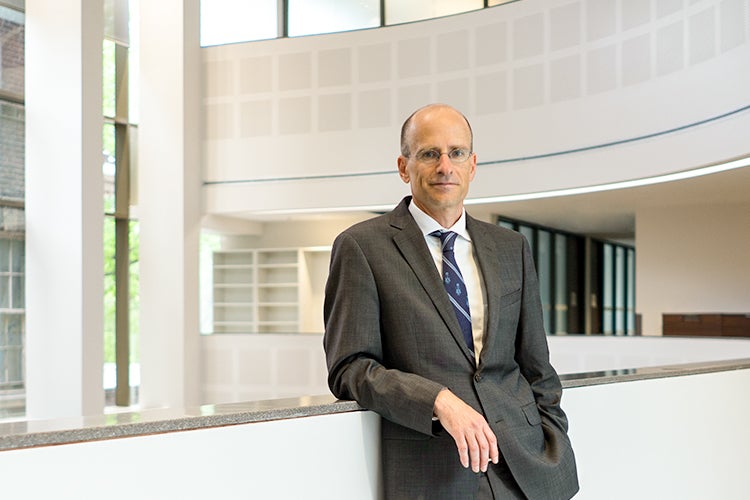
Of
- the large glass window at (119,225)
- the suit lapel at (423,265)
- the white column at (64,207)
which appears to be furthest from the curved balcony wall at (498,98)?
the suit lapel at (423,265)

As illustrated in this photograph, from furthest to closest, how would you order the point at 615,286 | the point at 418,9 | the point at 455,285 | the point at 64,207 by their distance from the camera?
1. the point at 615,286
2. the point at 418,9
3. the point at 64,207
4. the point at 455,285

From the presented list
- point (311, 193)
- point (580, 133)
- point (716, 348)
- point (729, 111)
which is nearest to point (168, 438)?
point (729, 111)

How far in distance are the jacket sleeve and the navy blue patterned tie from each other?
0.19 m

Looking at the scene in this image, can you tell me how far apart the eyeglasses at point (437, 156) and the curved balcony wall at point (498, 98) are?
29.5ft

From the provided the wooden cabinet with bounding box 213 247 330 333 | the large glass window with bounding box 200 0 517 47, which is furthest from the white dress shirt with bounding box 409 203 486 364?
the wooden cabinet with bounding box 213 247 330 333

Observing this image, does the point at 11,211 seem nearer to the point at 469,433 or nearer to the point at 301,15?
the point at 301,15

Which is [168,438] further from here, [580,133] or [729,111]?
[580,133]

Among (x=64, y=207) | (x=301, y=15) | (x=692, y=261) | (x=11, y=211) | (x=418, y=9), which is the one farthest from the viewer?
(x=301, y=15)

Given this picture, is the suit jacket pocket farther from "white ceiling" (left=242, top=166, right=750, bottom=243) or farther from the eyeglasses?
"white ceiling" (left=242, top=166, right=750, bottom=243)

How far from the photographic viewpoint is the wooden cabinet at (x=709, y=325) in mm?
13461

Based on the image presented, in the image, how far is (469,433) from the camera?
2020 mm

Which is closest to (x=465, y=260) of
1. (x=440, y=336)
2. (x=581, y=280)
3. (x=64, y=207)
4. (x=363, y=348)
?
(x=440, y=336)

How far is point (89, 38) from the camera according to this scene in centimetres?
1343

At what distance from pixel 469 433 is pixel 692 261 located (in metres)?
14.1
